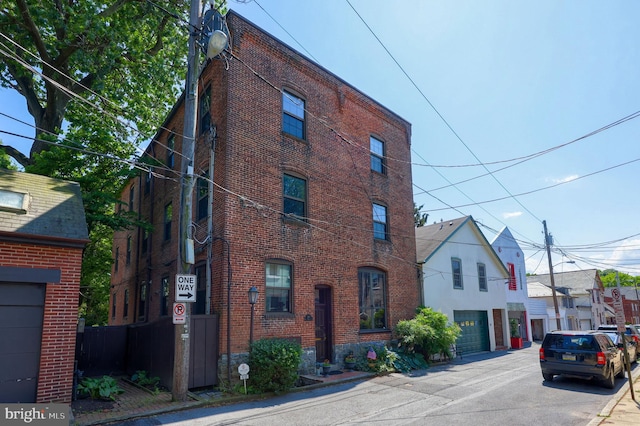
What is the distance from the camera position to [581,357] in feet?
39.0

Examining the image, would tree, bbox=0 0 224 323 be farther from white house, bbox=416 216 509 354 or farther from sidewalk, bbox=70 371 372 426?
white house, bbox=416 216 509 354

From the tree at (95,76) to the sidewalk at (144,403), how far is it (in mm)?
7088

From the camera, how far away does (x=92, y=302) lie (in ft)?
101

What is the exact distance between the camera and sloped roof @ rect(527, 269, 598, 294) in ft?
157

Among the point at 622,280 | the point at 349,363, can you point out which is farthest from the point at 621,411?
the point at 622,280

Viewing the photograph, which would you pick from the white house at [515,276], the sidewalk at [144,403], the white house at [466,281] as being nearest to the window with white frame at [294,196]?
the sidewalk at [144,403]

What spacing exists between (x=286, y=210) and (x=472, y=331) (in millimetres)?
14033

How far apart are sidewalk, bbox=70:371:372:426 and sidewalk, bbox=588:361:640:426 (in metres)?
6.68

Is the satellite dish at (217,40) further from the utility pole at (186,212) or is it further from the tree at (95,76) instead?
the tree at (95,76)

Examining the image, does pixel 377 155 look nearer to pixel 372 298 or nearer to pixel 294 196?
pixel 294 196

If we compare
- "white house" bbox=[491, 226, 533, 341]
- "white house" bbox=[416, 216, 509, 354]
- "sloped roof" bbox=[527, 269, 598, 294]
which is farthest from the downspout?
"sloped roof" bbox=[527, 269, 598, 294]

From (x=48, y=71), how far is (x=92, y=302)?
19405 mm

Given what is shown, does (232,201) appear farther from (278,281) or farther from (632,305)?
(632,305)

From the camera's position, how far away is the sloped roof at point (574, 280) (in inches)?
1879
